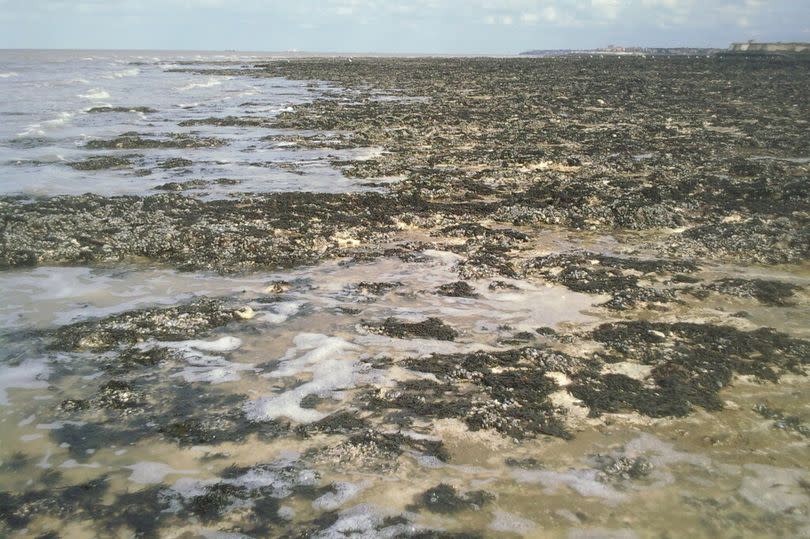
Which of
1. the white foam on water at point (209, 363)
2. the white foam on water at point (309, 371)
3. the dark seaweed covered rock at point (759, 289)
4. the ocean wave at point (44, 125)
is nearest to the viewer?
the white foam on water at point (309, 371)

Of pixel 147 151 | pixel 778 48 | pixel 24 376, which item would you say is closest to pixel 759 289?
pixel 24 376

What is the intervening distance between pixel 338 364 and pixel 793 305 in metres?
4.34

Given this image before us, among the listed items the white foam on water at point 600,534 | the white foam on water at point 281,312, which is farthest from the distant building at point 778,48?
the white foam on water at point 600,534

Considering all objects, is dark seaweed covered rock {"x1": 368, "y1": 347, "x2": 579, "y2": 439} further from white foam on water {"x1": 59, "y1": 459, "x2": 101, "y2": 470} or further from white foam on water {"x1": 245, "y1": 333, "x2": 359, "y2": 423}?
white foam on water {"x1": 59, "y1": 459, "x2": 101, "y2": 470}

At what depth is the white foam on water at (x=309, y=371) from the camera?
12.5ft

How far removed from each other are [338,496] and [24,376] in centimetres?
287

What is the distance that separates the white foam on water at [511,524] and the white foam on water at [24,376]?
3.45 metres

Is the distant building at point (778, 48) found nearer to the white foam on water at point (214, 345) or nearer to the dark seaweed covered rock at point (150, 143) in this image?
the dark seaweed covered rock at point (150, 143)

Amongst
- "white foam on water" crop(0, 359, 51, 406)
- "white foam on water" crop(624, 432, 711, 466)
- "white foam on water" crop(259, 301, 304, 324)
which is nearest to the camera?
"white foam on water" crop(624, 432, 711, 466)

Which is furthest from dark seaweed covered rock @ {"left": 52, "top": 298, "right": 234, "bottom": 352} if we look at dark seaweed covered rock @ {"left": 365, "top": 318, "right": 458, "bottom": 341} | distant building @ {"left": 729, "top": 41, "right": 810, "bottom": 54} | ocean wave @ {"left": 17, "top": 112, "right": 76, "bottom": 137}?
distant building @ {"left": 729, "top": 41, "right": 810, "bottom": 54}

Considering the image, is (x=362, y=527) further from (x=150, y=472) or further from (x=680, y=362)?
(x=680, y=362)

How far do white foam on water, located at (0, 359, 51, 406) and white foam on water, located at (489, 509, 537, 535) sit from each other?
3.45 metres

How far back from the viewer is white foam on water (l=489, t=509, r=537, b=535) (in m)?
2.81

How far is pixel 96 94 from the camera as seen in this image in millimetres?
26891
